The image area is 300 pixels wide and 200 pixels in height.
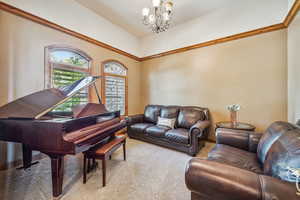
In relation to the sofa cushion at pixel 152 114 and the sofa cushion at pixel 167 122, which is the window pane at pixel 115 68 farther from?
the sofa cushion at pixel 167 122

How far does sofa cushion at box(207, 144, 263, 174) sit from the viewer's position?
143 centimetres

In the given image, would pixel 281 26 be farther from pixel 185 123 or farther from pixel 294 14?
pixel 185 123

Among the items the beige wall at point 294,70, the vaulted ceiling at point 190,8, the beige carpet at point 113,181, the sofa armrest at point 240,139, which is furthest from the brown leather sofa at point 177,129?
the vaulted ceiling at point 190,8

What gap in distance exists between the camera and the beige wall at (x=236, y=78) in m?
2.65

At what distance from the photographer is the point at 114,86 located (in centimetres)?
403

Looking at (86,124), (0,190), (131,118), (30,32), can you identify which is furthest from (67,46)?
(0,190)

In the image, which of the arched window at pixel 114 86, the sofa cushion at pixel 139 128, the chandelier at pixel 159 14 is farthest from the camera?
the arched window at pixel 114 86

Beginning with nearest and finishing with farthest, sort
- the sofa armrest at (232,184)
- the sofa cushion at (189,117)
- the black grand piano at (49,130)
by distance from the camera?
1. the sofa armrest at (232,184)
2. the black grand piano at (49,130)
3. the sofa cushion at (189,117)

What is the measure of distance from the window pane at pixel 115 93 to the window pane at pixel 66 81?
693mm

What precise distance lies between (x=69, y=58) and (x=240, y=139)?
12.3 feet

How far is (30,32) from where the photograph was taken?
2.33 meters

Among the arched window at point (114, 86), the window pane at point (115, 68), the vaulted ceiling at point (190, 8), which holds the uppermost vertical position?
the vaulted ceiling at point (190, 8)

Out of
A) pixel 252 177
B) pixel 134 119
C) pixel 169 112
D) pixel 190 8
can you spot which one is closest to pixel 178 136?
pixel 169 112

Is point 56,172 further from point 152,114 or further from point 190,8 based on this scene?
point 190,8
